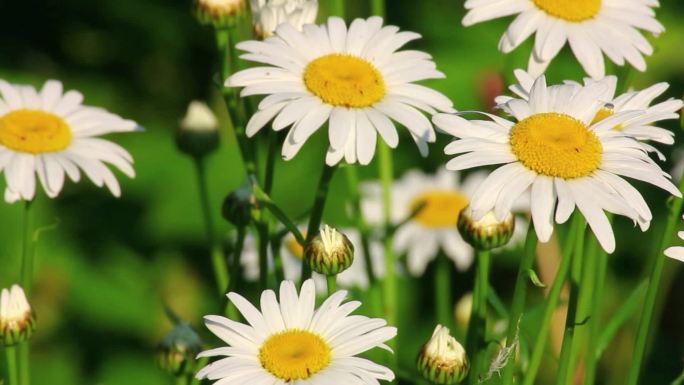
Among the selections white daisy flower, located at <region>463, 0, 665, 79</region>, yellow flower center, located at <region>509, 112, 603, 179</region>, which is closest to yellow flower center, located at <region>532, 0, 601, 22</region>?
white daisy flower, located at <region>463, 0, 665, 79</region>

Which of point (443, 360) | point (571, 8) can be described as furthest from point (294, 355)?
point (571, 8)

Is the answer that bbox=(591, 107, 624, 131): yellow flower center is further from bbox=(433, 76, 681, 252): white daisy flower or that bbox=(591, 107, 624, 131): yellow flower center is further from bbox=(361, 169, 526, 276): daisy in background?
bbox=(361, 169, 526, 276): daisy in background

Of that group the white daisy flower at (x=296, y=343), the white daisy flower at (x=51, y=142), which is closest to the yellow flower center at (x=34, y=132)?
the white daisy flower at (x=51, y=142)

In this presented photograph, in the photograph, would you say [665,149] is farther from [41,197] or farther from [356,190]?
[41,197]

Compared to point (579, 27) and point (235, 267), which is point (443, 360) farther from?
point (579, 27)

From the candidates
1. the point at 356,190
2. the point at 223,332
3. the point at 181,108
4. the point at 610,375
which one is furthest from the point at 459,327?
the point at 181,108

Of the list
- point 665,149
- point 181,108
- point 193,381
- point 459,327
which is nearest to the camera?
point 193,381

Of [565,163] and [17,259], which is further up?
[565,163]
